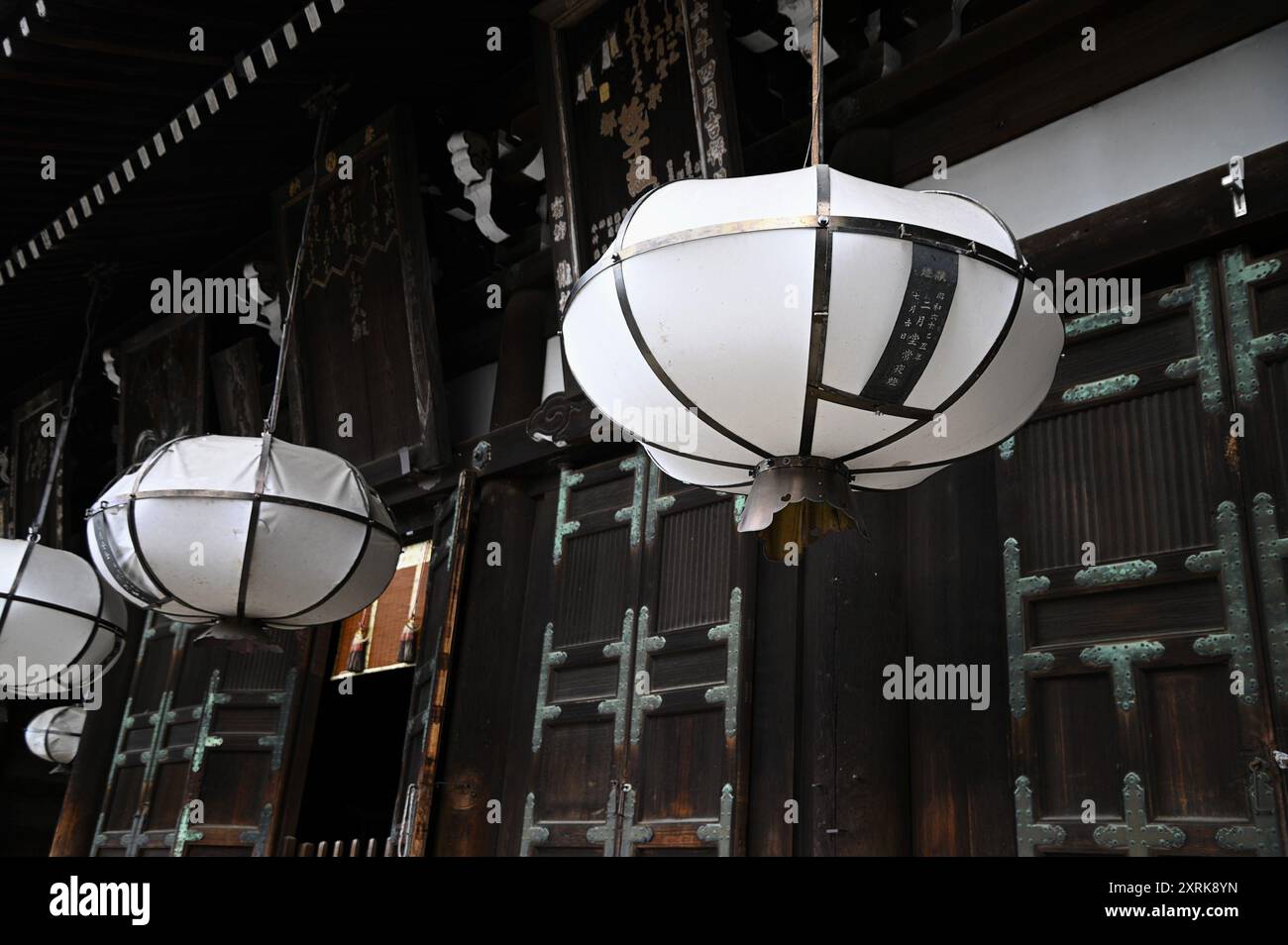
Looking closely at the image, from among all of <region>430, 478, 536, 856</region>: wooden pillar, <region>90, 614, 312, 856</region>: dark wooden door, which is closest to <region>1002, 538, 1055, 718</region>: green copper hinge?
<region>430, 478, 536, 856</region>: wooden pillar

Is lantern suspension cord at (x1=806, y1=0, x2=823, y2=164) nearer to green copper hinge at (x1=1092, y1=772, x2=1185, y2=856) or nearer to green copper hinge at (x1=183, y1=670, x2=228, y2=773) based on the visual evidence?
green copper hinge at (x1=1092, y1=772, x2=1185, y2=856)

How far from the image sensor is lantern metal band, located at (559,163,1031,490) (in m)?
2.31

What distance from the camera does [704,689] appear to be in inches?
167

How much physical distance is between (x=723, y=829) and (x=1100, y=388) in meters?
1.85

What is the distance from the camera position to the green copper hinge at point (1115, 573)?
A: 11.0 feet

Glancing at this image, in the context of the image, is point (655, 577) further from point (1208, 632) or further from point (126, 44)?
point (126, 44)

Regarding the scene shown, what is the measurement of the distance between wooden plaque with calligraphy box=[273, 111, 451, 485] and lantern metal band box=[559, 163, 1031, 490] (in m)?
3.23

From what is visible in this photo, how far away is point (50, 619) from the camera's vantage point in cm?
545

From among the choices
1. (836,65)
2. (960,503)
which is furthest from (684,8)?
(960,503)

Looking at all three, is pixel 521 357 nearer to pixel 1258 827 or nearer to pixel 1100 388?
pixel 1100 388

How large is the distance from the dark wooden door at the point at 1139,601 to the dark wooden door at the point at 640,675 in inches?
40.7

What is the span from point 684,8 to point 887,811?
9.99 feet

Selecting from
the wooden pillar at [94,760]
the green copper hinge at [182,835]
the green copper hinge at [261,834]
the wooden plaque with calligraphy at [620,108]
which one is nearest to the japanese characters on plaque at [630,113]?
the wooden plaque with calligraphy at [620,108]

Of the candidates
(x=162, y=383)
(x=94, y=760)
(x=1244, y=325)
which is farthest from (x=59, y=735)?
(x=1244, y=325)
